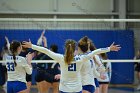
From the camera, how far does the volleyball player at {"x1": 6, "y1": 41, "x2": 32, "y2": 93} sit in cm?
620

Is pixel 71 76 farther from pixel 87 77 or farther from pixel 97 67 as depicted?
pixel 97 67

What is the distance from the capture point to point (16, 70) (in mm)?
6316

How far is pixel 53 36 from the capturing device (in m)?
14.8

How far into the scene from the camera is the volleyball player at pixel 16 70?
6.20m

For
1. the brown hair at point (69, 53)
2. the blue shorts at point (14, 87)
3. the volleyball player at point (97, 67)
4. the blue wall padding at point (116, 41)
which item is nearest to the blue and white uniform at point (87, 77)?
the volleyball player at point (97, 67)

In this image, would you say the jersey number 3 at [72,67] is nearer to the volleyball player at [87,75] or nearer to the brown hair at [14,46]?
the volleyball player at [87,75]

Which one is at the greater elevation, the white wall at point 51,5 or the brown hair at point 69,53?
the white wall at point 51,5

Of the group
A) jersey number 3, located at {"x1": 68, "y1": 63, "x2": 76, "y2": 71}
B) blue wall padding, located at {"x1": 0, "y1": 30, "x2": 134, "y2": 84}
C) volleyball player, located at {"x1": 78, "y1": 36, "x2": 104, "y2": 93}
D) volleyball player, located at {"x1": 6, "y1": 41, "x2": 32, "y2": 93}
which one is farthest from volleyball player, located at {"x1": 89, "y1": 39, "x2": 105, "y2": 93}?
blue wall padding, located at {"x1": 0, "y1": 30, "x2": 134, "y2": 84}

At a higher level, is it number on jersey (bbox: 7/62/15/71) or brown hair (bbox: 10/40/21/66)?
brown hair (bbox: 10/40/21/66)

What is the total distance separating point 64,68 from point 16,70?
119 centimetres

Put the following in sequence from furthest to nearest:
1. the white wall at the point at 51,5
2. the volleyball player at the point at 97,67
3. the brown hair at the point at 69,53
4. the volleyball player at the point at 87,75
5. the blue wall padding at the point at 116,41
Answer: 1. the white wall at the point at 51,5
2. the blue wall padding at the point at 116,41
3. the volleyball player at the point at 97,67
4. the volleyball player at the point at 87,75
5. the brown hair at the point at 69,53

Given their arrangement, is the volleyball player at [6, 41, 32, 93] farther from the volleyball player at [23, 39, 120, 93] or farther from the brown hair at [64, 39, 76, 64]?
the brown hair at [64, 39, 76, 64]

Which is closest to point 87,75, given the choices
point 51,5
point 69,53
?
point 69,53

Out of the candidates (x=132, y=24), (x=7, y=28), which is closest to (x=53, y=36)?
(x=7, y=28)
